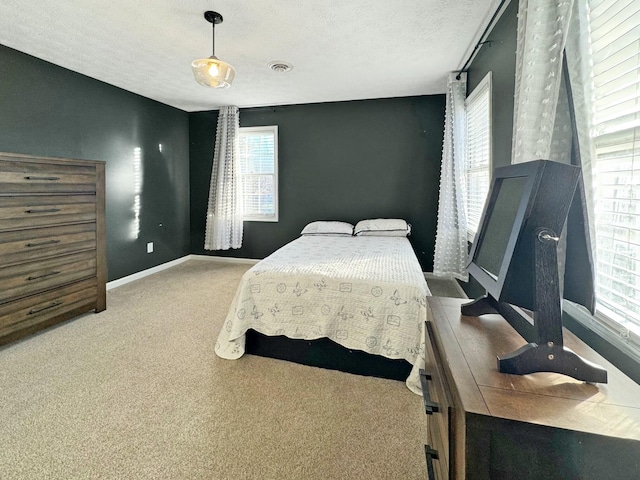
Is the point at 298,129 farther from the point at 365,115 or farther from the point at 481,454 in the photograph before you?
the point at 481,454

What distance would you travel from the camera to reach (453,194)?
342 centimetres

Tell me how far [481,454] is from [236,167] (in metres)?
4.61

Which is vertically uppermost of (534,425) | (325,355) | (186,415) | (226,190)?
(226,190)

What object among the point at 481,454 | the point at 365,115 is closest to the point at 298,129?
the point at 365,115

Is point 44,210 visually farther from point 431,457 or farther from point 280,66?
point 431,457

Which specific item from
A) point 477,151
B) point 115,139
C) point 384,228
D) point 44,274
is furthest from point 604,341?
point 115,139

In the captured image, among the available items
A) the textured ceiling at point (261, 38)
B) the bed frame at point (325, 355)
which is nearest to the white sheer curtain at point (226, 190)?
the textured ceiling at point (261, 38)

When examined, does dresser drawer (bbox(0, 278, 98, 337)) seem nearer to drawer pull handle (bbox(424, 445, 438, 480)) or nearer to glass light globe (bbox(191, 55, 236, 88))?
glass light globe (bbox(191, 55, 236, 88))

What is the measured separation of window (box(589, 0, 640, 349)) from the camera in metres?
0.97

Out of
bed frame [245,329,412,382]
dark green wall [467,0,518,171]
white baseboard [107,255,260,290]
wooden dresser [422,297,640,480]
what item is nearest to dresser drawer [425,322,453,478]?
wooden dresser [422,297,640,480]

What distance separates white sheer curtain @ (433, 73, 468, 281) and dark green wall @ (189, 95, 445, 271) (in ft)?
2.22

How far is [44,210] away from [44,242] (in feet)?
0.82

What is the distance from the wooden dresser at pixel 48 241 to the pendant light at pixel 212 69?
1.37 metres

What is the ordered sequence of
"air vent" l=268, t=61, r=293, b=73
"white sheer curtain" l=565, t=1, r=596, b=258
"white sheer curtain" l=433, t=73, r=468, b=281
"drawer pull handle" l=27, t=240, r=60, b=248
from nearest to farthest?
"white sheer curtain" l=565, t=1, r=596, b=258 → "drawer pull handle" l=27, t=240, r=60, b=248 → "air vent" l=268, t=61, r=293, b=73 → "white sheer curtain" l=433, t=73, r=468, b=281
